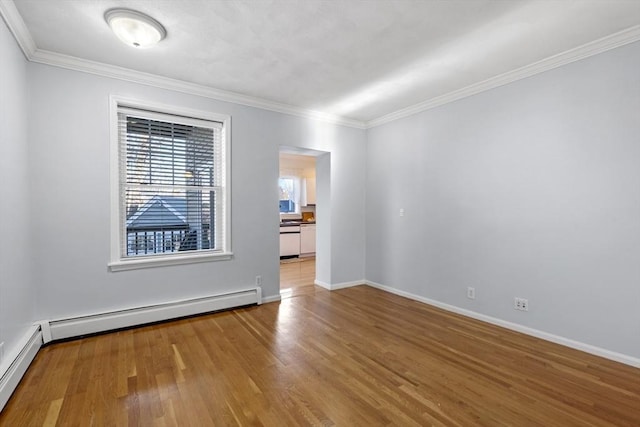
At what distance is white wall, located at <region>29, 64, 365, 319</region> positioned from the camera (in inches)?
109

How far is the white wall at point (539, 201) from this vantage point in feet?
8.20

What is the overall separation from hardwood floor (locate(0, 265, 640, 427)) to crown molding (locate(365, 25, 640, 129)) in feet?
8.65

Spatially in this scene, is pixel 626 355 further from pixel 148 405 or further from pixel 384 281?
pixel 148 405

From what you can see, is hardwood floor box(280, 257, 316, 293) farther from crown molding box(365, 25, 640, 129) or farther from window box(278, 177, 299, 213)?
crown molding box(365, 25, 640, 129)

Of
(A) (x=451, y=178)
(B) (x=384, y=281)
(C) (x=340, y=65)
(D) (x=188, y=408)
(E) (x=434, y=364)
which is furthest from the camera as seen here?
(B) (x=384, y=281)

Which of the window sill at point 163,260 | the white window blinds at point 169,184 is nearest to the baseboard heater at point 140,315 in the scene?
the window sill at point 163,260

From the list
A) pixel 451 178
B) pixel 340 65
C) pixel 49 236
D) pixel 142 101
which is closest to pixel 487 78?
pixel 451 178

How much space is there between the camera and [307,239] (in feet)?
25.4

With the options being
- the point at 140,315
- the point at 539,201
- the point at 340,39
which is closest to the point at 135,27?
the point at 340,39

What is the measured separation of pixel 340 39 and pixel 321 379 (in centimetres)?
274

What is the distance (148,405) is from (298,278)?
3.60 metres

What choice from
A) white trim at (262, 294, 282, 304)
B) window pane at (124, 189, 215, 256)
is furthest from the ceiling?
white trim at (262, 294, 282, 304)

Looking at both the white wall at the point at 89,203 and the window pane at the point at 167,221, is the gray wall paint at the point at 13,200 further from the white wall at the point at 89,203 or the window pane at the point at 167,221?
the window pane at the point at 167,221

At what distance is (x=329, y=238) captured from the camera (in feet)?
15.6
